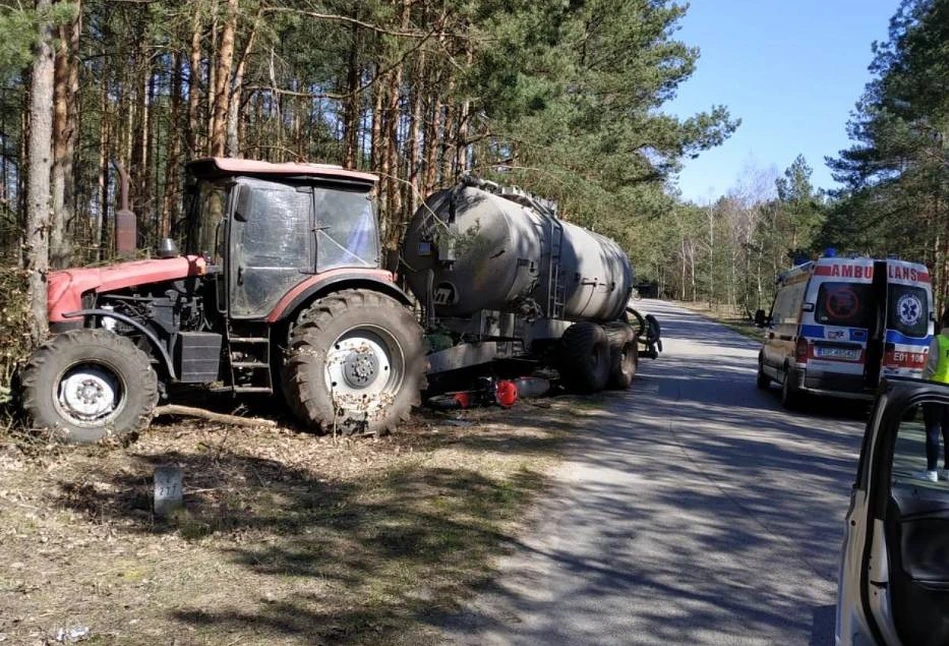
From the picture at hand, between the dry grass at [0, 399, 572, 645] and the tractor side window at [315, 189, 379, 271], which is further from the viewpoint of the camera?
the tractor side window at [315, 189, 379, 271]

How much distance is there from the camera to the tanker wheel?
1340 cm

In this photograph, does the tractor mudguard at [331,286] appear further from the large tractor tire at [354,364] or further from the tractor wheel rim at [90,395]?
the tractor wheel rim at [90,395]

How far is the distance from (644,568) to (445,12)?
11445mm

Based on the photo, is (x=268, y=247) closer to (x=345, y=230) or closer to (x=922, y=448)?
(x=345, y=230)

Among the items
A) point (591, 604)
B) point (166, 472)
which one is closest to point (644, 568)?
point (591, 604)

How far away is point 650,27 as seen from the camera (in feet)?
84.4

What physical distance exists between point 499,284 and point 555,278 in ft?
6.79

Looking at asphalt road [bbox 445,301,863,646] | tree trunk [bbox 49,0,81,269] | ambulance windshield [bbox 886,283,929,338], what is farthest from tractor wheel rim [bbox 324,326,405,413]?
ambulance windshield [bbox 886,283,929,338]

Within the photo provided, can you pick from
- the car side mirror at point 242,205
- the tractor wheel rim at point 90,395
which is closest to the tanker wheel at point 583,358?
the car side mirror at point 242,205

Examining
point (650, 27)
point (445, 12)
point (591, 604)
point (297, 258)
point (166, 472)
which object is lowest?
point (591, 604)

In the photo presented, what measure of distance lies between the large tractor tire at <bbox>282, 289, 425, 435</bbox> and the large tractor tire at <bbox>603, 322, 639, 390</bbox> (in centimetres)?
612

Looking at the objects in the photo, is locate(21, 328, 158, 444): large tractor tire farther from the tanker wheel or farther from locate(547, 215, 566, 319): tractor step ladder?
the tanker wheel

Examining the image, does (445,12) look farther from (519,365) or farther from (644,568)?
(644,568)

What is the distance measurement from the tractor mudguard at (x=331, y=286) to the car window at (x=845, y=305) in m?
6.84
